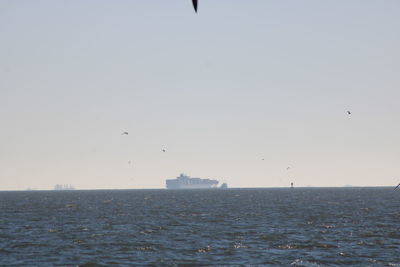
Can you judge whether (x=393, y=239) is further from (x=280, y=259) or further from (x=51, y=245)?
(x=51, y=245)

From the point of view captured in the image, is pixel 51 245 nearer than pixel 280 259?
No

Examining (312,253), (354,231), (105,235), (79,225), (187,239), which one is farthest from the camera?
(79,225)

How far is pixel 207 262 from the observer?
35.4m

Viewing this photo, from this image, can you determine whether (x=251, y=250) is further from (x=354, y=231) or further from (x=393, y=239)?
(x=354, y=231)

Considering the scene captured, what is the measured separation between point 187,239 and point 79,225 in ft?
66.1

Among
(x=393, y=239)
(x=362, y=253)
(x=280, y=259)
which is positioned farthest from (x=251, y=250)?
(x=393, y=239)

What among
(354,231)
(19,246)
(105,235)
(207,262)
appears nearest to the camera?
(207,262)

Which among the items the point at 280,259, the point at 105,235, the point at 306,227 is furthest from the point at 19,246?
the point at 306,227

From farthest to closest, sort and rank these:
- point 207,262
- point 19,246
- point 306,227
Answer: point 306,227
point 19,246
point 207,262

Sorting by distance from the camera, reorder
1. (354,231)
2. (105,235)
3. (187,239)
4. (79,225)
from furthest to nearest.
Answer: (79,225) → (354,231) → (105,235) → (187,239)

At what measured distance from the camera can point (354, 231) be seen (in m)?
55.1

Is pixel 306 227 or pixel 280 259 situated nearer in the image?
pixel 280 259

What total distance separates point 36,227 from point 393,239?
37.1 meters

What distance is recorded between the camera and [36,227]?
198 feet
